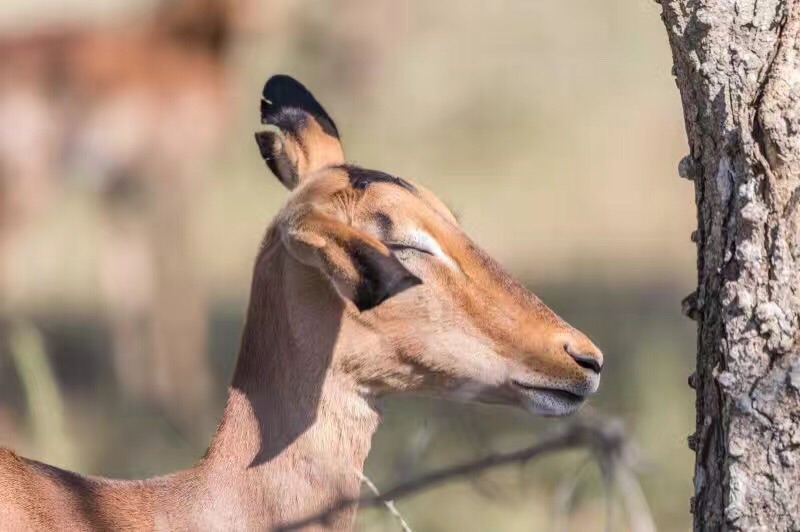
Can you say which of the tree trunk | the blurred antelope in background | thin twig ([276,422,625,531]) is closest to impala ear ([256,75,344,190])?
the tree trunk

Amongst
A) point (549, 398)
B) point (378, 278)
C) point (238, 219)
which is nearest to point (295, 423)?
point (549, 398)

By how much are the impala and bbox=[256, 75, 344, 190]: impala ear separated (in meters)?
0.36

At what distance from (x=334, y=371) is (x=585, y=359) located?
52 centimetres

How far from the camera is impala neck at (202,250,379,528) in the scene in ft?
9.95

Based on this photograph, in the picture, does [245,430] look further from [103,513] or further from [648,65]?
[648,65]

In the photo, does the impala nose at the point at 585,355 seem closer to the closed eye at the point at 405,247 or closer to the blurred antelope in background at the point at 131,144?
the closed eye at the point at 405,247

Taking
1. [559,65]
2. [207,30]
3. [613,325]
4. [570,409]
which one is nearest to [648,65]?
[559,65]

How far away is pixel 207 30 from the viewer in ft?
33.8

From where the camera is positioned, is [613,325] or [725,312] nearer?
[725,312]

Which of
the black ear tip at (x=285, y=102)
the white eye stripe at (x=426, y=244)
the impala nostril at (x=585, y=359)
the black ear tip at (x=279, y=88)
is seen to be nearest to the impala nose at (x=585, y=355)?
the impala nostril at (x=585, y=359)

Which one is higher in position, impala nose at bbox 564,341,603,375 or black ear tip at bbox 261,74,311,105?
black ear tip at bbox 261,74,311,105

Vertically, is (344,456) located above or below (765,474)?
above

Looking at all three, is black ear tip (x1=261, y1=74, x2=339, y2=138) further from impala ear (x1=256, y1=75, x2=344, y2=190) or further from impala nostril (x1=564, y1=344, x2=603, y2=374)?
impala nostril (x1=564, y1=344, x2=603, y2=374)

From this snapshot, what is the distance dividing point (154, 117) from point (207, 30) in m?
0.83
